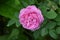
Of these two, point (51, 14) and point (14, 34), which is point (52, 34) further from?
point (14, 34)

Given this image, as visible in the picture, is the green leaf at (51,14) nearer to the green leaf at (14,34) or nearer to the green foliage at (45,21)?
the green foliage at (45,21)

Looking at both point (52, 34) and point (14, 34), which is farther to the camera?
point (14, 34)

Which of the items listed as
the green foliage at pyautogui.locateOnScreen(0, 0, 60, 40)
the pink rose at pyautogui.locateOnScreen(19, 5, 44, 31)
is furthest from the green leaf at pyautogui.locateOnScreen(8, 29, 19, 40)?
the pink rose at pyautogui.locateOnScreen(19, 5, 44, 31)

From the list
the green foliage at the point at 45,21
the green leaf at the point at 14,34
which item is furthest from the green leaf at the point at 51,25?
the green leaf at the point at 14,34

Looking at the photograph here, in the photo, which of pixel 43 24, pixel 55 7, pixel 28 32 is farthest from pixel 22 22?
pixel 28 32

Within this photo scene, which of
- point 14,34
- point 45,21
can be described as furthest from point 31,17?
point 14,34

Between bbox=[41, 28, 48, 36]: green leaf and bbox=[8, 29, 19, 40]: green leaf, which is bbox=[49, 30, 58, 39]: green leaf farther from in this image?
bbox=[8, 29, 19, 40]: green leaf

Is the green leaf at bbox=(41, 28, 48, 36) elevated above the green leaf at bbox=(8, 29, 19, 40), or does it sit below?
above

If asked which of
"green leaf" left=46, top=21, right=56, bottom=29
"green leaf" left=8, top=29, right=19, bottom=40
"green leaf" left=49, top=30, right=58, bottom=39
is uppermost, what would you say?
"green leaf" left=46, top=21, right=56, bottom=29

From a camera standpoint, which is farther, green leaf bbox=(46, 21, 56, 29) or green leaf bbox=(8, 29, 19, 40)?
green leaf bbox=(8, 29, 19, 40)
